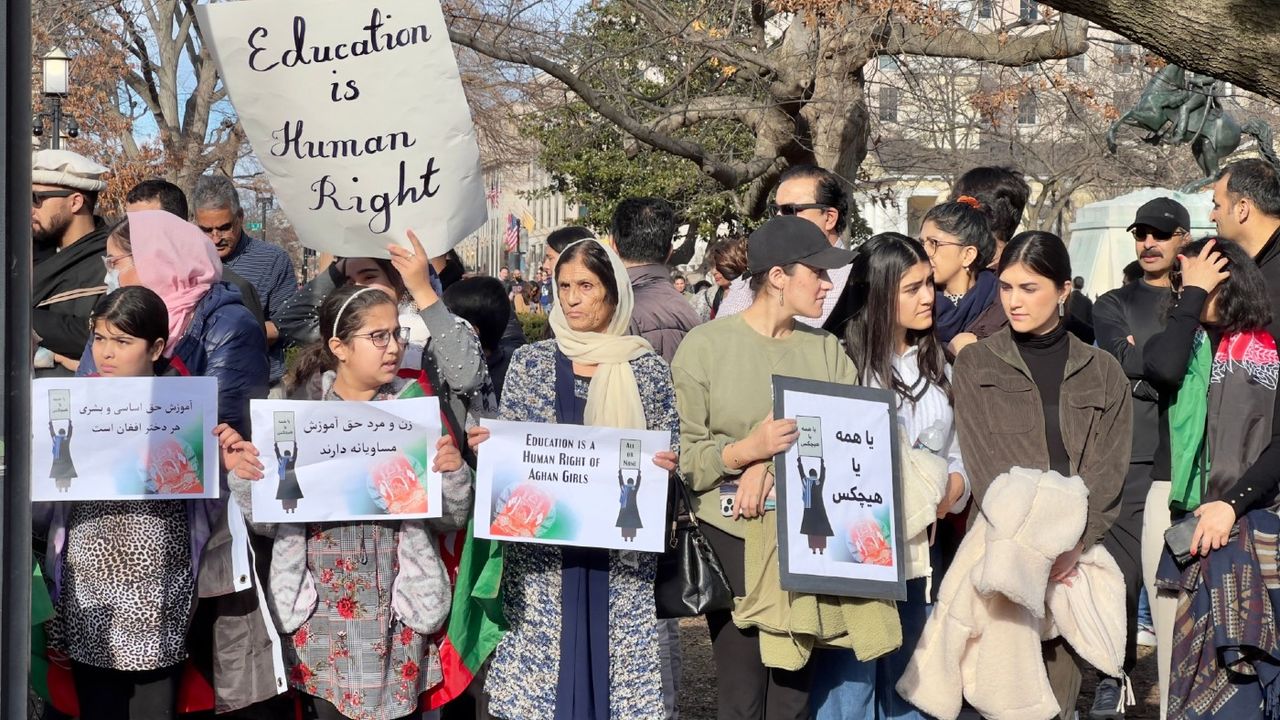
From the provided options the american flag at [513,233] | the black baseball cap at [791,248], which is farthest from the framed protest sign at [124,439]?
the american flag at [513,233]

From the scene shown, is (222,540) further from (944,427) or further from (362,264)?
(944,427)

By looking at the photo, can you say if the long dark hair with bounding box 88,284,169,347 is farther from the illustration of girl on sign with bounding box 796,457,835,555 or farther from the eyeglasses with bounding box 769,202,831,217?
the eyeglasses with bounding box 769,202,831,217

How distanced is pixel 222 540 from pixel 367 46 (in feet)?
5.60

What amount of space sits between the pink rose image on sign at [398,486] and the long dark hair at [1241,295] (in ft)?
9.36

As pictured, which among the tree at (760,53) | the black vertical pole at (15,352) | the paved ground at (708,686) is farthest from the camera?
the tree at (760,53)

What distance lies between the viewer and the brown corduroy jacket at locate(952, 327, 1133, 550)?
4898 mm

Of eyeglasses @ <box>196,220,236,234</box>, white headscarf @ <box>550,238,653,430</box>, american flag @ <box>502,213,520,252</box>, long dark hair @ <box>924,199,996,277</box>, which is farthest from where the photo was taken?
american flag @ <box>502,213,520,252</box>

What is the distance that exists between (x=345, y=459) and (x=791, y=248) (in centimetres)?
159

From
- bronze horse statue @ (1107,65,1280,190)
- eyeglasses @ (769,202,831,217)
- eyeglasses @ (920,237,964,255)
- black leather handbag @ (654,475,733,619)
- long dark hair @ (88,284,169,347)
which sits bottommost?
black leather handbag @ (654,475,733,619)

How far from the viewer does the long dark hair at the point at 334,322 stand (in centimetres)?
470

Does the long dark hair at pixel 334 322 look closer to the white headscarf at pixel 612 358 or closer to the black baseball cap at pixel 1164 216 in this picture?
the white headscarf at pixel 612 358

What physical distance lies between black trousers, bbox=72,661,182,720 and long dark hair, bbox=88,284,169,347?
1055 millimetres

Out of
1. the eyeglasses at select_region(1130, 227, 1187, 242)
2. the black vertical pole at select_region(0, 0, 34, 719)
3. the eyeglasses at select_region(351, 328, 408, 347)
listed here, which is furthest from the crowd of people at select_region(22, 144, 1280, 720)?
the black vertical pole at select_region(0, 0, 34, 719)

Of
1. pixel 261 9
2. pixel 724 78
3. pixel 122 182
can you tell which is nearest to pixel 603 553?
pixel 261 9
